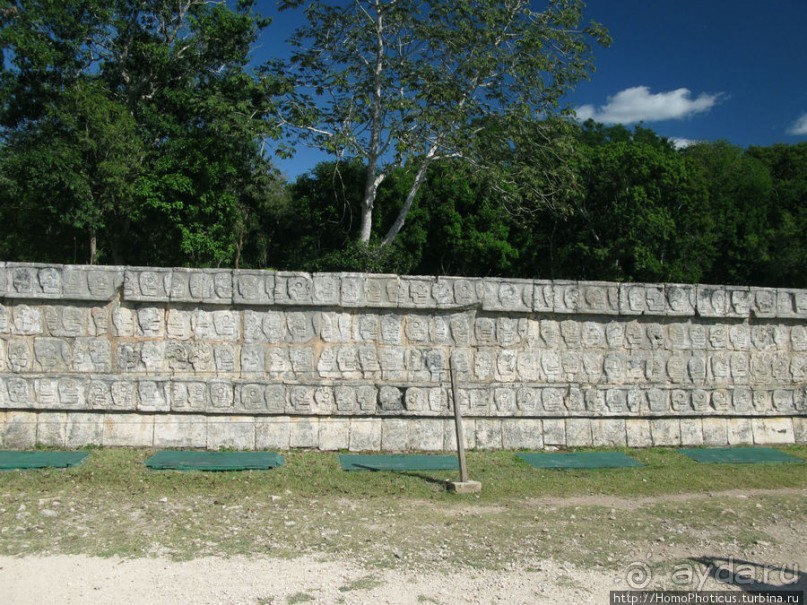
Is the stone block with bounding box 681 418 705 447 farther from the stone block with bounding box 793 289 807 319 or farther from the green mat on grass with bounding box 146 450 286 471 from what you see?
the green mat on grass with bounding box 146 450 286 471

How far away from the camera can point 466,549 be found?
554cm

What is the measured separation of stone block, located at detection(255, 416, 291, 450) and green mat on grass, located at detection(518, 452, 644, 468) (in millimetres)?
2916

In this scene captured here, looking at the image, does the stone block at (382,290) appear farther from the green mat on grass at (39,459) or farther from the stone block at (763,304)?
the stone block at (763,304)

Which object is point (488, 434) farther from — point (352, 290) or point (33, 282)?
point (33, 282)

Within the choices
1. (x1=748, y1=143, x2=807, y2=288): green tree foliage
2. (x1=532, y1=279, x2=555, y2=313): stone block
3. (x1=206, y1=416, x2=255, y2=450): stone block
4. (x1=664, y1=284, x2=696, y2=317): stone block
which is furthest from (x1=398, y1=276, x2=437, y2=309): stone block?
(x1=748, y1=143, x2=807, y2=288): green tree foliage

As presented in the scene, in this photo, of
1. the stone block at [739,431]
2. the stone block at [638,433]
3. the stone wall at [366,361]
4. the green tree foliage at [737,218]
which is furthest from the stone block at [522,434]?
the green tree foliage at [737,218]

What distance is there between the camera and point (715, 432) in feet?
30.2

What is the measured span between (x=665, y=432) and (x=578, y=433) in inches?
47.9

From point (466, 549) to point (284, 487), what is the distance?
7.66ft

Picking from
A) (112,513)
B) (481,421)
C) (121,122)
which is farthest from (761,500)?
(121,122)

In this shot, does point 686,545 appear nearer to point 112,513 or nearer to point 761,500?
point 761,500

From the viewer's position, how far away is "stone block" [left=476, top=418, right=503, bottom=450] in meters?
8.66

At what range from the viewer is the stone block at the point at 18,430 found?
812 centimetres

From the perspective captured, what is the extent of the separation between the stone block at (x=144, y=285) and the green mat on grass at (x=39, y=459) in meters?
1.92
